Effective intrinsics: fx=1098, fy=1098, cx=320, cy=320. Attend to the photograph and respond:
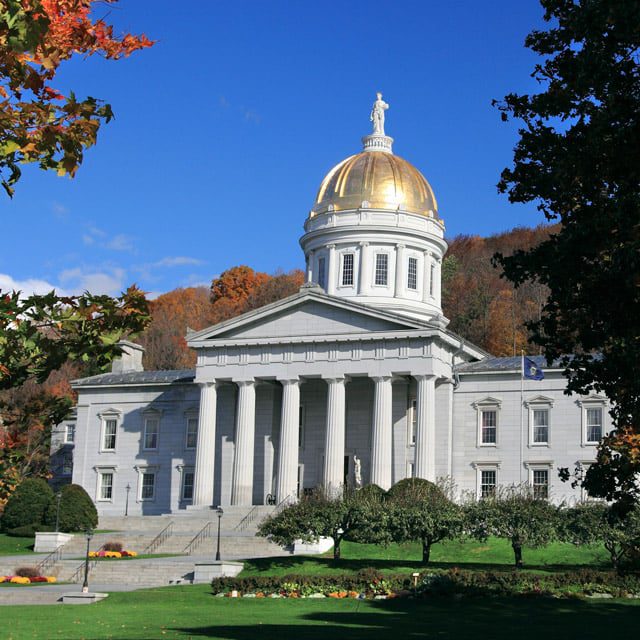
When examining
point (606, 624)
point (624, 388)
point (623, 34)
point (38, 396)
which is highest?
point (623, 34)

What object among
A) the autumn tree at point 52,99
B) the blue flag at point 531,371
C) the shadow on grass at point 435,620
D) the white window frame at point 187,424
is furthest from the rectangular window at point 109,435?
the autumn tree at point 52,99

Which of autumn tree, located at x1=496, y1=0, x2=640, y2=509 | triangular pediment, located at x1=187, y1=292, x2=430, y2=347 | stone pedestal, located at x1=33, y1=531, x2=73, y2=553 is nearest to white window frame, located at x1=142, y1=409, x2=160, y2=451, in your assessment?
triangular pediment, located at x1=187, y1=292, x2=430, y2=347

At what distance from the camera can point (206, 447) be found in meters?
67.9

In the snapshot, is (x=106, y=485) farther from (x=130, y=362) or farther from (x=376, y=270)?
(x=376, y=270)

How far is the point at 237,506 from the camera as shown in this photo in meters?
64.7

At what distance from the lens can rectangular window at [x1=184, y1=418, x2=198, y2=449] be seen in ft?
238

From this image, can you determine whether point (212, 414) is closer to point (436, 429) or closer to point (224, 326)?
point (224, 326)

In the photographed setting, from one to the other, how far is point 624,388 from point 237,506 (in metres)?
45.9

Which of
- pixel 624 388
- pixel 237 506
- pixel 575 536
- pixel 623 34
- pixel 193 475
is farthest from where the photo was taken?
pixel 193 475

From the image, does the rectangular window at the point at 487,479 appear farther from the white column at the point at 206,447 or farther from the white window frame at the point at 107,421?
the white window frame at the point at 107,421

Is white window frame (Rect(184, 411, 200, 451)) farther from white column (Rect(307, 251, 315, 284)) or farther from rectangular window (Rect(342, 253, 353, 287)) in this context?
rectangular window (Rect(342, 253, 353, 287))

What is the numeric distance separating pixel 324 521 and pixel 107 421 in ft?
113

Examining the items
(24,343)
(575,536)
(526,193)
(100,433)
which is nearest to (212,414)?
(100,433)

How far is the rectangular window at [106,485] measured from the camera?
74750 millimetres
